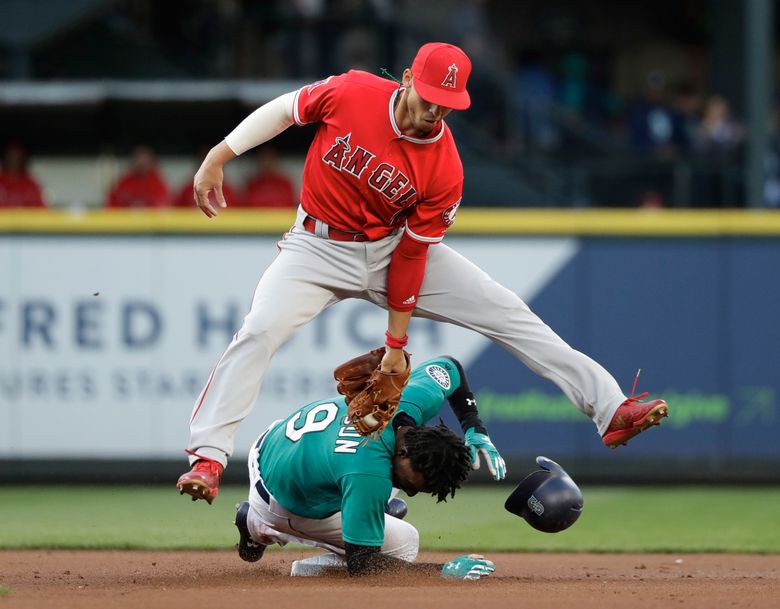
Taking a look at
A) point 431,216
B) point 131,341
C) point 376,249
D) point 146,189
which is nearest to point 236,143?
point 376,249

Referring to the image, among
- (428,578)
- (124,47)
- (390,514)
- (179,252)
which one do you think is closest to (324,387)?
(179,252)

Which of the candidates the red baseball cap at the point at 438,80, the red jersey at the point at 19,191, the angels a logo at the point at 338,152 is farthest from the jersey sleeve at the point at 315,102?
the red jersey at the point at 19,191

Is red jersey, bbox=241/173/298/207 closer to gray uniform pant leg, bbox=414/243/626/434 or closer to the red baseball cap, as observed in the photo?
gray uniform pant leg, bbox=414/243/626/434

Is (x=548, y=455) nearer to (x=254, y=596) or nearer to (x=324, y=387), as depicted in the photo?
(x=324, y=387)

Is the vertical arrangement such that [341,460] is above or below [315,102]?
below

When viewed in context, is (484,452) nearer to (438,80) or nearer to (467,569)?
(467,569)

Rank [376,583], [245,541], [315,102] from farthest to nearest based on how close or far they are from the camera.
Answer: [245,541]
[315,102]
[376,583]
